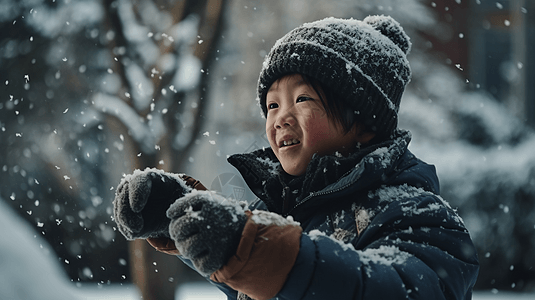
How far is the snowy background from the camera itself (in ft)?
14.3

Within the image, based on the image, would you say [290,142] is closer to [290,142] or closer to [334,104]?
[290,142]

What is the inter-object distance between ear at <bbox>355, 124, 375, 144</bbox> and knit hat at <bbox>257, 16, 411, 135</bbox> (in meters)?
0.02

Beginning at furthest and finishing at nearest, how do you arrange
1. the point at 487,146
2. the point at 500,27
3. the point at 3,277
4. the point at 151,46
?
the point at 500,27 < the point at 487,146 < the point at 151,46 < the point at 3,277

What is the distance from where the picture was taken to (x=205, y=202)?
89cm

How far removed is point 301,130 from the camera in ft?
4.62

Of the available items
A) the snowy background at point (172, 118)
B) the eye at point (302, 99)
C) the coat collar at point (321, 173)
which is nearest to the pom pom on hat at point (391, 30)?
the coat collar at point (321, 173)

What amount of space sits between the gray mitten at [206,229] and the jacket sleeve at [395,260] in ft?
0.48

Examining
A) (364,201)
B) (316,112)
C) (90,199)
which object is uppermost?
(316,112)

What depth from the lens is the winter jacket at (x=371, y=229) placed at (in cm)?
91

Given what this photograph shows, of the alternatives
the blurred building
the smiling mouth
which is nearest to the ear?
the smiling mouth

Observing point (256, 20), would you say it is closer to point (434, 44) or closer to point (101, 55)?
point (101, 55)

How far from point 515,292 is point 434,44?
3507mm

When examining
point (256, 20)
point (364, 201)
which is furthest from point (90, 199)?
→ point (364, 201)

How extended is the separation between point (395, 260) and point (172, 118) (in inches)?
137
